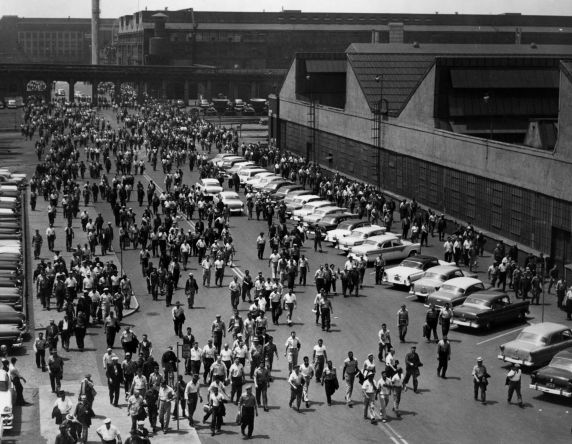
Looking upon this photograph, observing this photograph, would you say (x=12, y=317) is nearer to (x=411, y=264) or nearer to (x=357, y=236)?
(x=411, y=264)

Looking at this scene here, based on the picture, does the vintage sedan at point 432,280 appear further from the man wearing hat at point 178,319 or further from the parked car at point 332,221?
the parked car at point 332,221

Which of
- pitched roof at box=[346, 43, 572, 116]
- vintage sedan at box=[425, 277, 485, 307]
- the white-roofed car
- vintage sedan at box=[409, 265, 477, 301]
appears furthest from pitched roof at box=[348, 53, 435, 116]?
vintage sedan at box=[425, 277, 485, 307]

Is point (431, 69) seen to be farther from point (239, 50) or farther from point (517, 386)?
point (239, 50)

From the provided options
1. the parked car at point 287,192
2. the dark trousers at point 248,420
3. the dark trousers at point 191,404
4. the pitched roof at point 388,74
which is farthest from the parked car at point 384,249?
the pitched roof at point 388,74

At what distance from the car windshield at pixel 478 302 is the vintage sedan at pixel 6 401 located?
53.9ft

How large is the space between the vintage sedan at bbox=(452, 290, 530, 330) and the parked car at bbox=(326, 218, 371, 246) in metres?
15.0

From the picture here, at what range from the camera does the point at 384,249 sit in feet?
165

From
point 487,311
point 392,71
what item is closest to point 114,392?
point 487,311

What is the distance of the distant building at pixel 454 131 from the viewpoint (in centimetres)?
4969

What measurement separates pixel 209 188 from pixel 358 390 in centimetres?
3759

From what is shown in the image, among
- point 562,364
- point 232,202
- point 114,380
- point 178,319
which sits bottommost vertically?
point 178,319

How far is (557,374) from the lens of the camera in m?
30.5

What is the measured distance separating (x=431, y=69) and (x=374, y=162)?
917 cm

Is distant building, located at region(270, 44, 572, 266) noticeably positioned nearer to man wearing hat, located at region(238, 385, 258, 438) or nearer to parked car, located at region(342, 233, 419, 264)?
parked car, located at region(342, 233, 419, 264)
